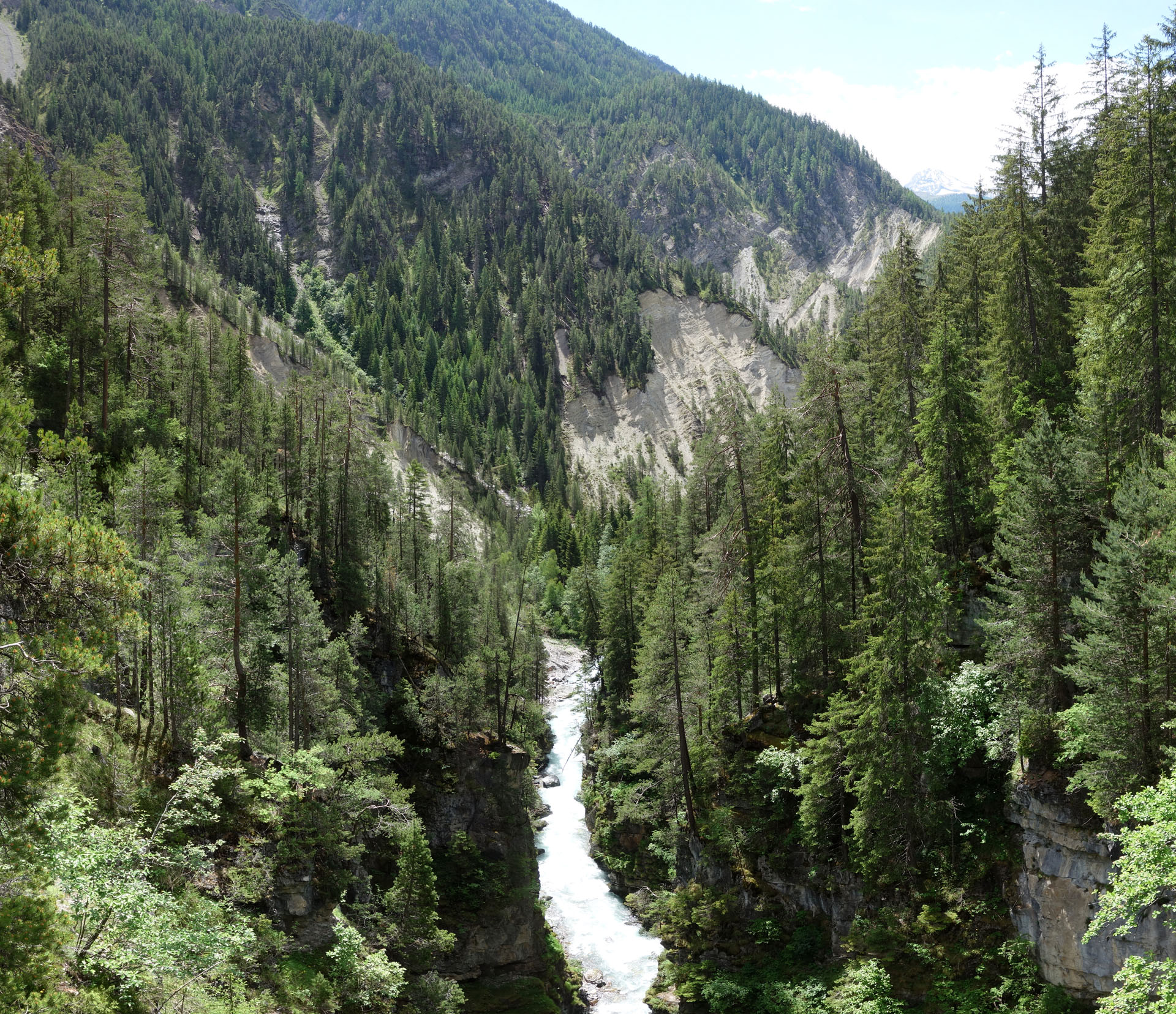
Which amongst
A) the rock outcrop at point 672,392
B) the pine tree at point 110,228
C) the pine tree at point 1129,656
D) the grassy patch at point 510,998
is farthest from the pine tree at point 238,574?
the rock outcrop at point 672,392

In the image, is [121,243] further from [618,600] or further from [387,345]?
[387,345]

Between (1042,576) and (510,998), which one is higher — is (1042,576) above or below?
above

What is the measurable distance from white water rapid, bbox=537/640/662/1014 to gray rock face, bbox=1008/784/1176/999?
64.9 ft

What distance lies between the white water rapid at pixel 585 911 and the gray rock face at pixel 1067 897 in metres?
19.8

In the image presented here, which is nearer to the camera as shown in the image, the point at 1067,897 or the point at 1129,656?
the point at 1129,656

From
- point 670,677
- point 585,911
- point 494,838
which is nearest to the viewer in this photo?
point 670,677

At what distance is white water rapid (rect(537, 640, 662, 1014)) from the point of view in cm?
4091

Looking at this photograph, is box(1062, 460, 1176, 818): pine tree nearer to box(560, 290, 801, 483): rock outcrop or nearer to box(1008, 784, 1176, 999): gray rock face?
box(1008, 784, 1176, 999): gray rock face

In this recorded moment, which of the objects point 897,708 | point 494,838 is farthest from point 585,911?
point 897,708

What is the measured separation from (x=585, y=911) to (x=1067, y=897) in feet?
104

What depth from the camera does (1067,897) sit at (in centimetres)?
2328

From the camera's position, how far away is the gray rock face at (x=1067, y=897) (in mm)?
21891

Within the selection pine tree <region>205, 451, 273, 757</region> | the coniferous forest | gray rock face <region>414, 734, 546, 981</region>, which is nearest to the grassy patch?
the coniferous forest

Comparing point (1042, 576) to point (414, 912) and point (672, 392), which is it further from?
point (672, 392)
